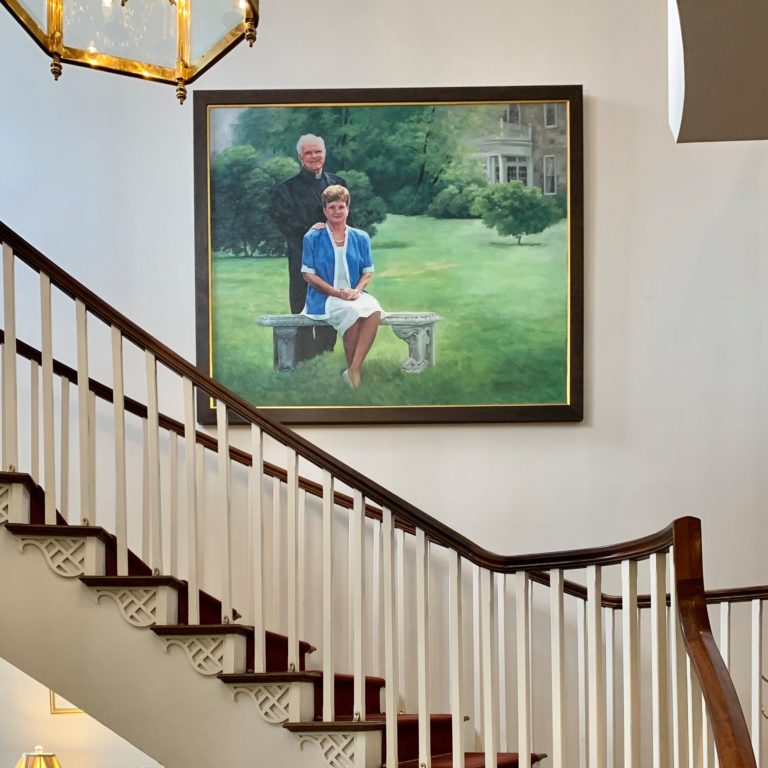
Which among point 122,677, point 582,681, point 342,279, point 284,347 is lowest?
point 582,681

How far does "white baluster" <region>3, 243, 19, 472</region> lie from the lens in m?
3.04

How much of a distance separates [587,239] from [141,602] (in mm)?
2719

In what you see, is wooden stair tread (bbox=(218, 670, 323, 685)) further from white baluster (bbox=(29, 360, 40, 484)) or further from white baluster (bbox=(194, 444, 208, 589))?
white baluster (bbox=(29, 360, 40, 484))

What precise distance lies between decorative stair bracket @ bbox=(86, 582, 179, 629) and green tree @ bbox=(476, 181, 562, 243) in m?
2.45

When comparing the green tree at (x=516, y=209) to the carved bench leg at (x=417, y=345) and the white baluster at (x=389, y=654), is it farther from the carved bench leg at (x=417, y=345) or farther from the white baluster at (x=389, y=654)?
the white baluster at (x=389, y=654)

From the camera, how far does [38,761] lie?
4441 mm

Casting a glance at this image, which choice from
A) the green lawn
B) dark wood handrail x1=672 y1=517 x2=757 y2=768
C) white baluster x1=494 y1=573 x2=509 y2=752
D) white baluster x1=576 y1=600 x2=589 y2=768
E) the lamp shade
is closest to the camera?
dark wood handrail x1=672 y1=517 x2=757 y2=768

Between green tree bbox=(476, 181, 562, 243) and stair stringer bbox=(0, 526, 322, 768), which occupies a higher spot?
green tree bbox=(476, 181, 562, 243)

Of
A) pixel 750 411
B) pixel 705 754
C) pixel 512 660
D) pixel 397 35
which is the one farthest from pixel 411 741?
pixel 397 35

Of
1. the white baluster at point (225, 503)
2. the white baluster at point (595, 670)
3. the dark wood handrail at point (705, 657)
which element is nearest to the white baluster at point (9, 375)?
the white baluster at point (225, 503)

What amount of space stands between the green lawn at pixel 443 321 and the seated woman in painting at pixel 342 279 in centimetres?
6

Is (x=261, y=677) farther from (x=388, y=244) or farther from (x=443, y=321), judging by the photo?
(x=388, y=244)

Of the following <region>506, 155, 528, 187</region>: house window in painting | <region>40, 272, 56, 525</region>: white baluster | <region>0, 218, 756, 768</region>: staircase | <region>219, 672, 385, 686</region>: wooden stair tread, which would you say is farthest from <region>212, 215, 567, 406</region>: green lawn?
<region>219, 672, 385, 686</region>: wooden stair tread

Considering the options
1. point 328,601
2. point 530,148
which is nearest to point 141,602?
point 328,601
